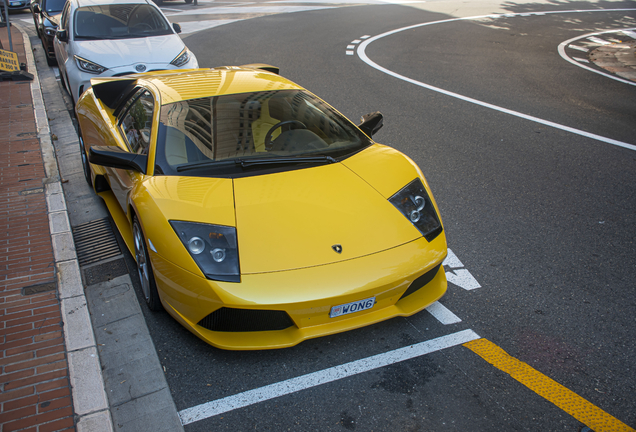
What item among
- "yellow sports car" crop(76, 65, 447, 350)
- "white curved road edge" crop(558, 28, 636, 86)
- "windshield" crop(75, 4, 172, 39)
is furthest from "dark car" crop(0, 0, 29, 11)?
"yellow sports car" crop(76, 65, 447, 350)

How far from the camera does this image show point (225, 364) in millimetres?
2840

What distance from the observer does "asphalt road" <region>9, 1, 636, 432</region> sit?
8.34 ft

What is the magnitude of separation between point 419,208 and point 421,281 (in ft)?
1.68

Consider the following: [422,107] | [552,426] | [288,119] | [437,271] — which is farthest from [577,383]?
[422,107]

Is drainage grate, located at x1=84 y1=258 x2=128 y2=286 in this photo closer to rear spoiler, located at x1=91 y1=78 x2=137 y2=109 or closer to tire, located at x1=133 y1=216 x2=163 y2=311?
tire, located at x1=133 y1=216 x2=163 y2=311

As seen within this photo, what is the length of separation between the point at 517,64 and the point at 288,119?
8.27 meters

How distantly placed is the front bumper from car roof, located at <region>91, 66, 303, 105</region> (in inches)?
55.7

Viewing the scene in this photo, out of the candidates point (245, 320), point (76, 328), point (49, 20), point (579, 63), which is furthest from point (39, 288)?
point (579, 63)

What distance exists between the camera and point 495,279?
3.59 meters

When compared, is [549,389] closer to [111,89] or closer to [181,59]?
[111,89]

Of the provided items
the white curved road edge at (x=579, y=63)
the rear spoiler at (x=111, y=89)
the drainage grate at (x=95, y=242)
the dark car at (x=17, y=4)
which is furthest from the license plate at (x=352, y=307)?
the dark car at (x=17, y=4)

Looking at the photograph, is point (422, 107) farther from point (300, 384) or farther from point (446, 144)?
point (300, 384)

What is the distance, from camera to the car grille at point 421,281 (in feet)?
9.48

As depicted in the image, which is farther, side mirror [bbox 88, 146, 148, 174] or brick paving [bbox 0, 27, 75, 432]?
side mirror [bbox 88, 146, 148, 174]
